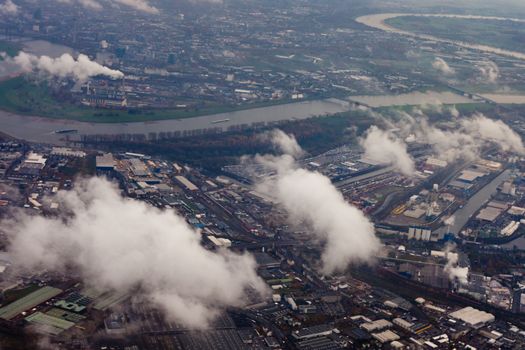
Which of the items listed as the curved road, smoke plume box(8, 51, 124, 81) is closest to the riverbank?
smoke plume box(8, 51, 124, 81)

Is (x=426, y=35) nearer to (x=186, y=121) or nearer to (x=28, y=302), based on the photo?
(x=186, y=121)

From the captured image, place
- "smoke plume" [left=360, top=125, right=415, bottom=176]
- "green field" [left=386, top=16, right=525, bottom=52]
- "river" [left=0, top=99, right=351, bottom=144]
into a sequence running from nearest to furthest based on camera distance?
"river" [left=0, top=99, right=351, bottom=144]
"smoke plume" [left=360, top=125, right=415, bottom=176]
"green field" [left=386, top=16, right=525, bottom=52]

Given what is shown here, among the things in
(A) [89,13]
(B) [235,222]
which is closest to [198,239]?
(B) [235,222]

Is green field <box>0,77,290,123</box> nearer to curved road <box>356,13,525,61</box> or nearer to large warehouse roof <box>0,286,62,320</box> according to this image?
large warehouse roof <box>0,286,62,320</box>

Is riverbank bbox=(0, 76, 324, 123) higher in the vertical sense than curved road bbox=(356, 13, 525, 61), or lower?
lower

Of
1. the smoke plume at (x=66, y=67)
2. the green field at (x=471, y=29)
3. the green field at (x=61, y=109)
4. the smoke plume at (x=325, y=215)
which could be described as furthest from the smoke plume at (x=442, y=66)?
the smoke plume at (x=325, y=215)

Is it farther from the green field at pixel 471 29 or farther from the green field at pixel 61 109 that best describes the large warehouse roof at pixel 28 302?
the green field at pixel 471 29
